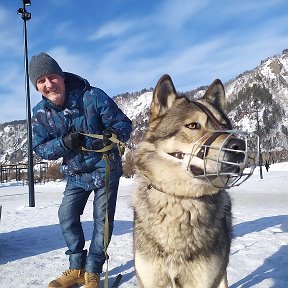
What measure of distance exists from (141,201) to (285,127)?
117983mm

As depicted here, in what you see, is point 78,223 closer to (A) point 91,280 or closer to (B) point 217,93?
(A) point 91,280

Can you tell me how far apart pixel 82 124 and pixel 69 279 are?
165 cm

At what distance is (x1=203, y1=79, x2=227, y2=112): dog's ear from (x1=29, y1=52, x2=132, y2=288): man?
95 cm

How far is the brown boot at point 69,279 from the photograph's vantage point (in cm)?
382

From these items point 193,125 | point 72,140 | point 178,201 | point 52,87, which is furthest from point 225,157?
point 52,87

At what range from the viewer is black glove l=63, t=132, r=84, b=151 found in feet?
11.8

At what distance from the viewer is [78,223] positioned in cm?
399

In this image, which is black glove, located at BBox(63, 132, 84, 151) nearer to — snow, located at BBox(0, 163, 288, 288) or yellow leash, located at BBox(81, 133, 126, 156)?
yellow leash, located at BBox(81, 133, 126, 156)

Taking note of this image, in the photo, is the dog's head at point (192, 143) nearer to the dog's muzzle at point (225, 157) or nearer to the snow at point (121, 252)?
the dog's muzzle at point (225, 157)

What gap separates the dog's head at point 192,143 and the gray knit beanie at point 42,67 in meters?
1.27

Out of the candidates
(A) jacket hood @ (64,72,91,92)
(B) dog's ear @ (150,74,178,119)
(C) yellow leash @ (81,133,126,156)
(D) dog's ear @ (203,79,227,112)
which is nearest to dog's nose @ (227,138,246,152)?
(B) dog's ear @ (150,74,178,119)

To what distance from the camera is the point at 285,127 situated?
112625 mm

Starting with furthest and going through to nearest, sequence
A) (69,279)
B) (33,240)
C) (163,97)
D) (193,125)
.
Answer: (33,240) < (69,279) < (163,97) < (193,125)

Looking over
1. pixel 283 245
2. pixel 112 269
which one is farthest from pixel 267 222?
pixel 112 269
